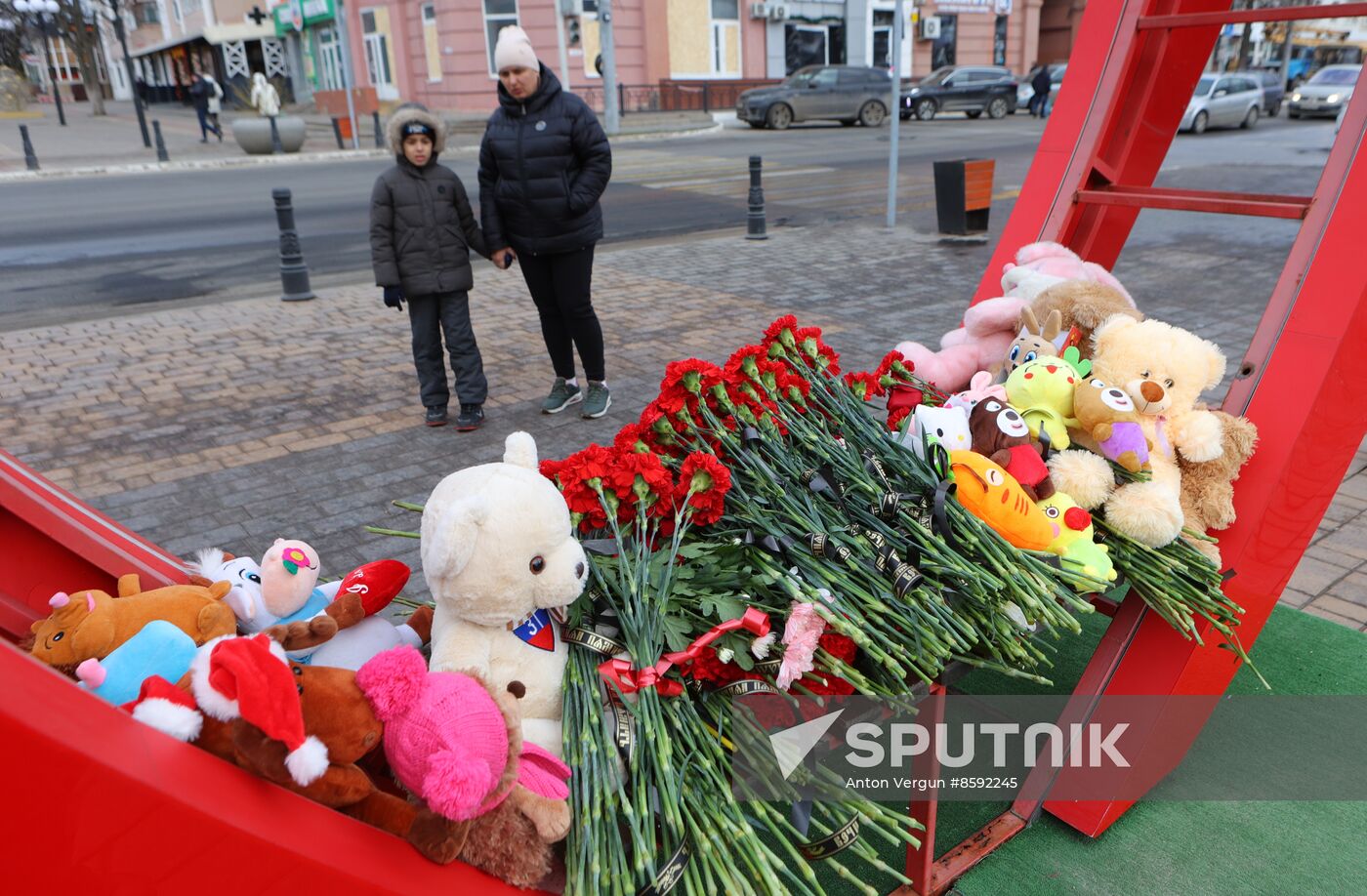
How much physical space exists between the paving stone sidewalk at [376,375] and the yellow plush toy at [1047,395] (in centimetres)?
199

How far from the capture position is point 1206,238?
12078mm

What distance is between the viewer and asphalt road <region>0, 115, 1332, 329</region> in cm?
1070

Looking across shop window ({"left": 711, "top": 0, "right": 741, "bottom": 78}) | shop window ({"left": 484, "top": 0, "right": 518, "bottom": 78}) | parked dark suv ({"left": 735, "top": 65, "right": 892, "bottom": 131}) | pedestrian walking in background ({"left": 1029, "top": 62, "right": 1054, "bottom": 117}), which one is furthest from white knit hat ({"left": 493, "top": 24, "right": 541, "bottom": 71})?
shop window ({"left": 711, "top": 0, "right": 741, "bottom": 78})

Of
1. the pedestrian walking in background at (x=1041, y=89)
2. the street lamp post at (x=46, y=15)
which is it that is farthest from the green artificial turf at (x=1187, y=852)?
the street lamp post at (x=46, y=15)

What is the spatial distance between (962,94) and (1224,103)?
7736mm

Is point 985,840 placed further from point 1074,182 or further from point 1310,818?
point 1074,182

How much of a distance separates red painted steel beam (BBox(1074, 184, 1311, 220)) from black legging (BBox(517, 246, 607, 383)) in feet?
10.1

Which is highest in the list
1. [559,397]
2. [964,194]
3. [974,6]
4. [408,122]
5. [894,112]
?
[974,6]

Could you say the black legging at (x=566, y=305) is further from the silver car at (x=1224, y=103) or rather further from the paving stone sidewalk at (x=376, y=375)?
the silver car at (x=1224, y=103)

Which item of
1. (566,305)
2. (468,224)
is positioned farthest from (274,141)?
(566,305)

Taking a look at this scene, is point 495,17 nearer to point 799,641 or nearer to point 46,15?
point 46,15

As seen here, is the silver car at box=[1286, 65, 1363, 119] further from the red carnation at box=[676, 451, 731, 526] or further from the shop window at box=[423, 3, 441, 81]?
the red carnation at box=[676, 451, 731, 526]

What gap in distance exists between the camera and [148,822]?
1.29m

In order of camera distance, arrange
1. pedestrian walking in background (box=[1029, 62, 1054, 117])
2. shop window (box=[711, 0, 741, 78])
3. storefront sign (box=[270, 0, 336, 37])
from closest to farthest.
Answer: pedestrian walking in background (box=[1029, 62, 1054, 117])
shop window (box=[711, 0, 741, 78])
storefront sign (box=[270, 0, 336, 37])
